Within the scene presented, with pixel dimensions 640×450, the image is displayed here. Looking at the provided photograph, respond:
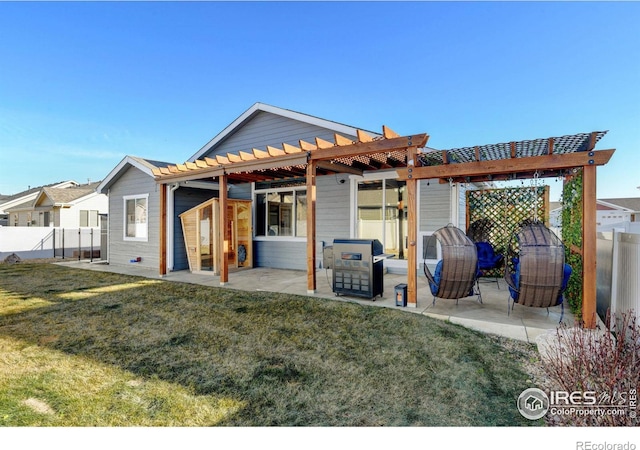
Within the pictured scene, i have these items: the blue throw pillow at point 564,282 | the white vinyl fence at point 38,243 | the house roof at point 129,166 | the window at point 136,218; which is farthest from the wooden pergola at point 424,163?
the white vinyl fence at point 38,243

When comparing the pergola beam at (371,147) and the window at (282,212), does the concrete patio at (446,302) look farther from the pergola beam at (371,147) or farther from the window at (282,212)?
the pergola beam at (371,147)

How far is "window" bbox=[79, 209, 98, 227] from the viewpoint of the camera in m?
21.3

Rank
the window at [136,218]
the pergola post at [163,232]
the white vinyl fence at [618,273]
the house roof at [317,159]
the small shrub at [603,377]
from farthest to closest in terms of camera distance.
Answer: the window at [136,218]
the pergola post at [163,232]
the house roof at [317,159]
the white vinyl fence at [618,273]
the small shrub at [603,377]

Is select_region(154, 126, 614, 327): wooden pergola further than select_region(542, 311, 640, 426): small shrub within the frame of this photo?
Yes

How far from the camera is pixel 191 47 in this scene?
361 inches

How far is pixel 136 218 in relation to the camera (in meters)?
10.5

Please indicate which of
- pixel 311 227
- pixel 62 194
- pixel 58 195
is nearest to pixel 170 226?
pixel 311 227

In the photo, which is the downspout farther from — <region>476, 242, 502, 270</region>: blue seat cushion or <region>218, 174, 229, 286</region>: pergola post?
<region>476, 242, 502, 270</region>: blue seat cushion

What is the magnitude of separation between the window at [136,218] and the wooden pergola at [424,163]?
3.62 m

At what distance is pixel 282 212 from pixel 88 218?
1971 centimetres

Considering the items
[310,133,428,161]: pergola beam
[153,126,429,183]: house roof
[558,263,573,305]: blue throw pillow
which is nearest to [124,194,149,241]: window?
[153,126,429,183]: house roof

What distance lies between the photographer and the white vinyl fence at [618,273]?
3277 millimetres

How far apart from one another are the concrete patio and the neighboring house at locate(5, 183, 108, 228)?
Answer: 16.7m
